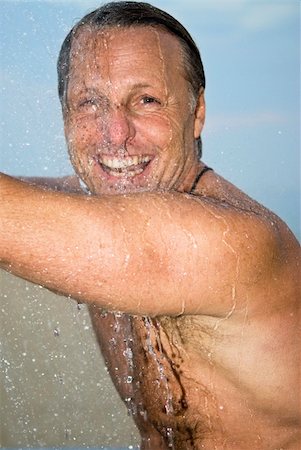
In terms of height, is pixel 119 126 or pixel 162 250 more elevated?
pixel 119 126

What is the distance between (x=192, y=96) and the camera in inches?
95.5

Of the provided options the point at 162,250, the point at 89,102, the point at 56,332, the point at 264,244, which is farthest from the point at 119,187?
the point at 56,332

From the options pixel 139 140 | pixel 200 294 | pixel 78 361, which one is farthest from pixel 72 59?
pixel 78 361

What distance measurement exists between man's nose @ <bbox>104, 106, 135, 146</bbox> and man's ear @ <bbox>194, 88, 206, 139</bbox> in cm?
32

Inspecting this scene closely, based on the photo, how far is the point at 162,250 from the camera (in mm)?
1503

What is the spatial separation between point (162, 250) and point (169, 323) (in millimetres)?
580

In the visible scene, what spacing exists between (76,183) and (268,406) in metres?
1.20

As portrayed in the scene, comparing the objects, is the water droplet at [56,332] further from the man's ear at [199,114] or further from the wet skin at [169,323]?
the man's ear at [199,114]

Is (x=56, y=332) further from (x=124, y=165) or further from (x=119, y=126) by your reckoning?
(x=119, y=126)

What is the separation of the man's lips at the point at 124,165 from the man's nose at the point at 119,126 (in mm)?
62

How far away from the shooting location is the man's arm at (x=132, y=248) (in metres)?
1.38

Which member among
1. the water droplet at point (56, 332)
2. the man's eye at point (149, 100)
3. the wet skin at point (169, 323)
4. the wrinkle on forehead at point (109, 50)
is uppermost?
the wrinkle on forehead at point (109, 50)

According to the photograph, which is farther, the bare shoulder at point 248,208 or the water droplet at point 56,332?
the water droplet at point 56,332

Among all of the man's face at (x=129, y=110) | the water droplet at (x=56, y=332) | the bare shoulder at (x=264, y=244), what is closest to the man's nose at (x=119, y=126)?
the man's face at (x=129, y=110)
